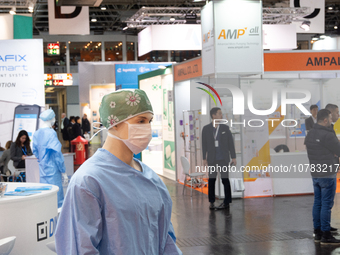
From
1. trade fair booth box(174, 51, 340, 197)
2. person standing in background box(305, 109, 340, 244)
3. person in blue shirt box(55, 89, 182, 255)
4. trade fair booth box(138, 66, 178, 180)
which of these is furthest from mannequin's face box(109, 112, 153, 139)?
trade fair booth box(138, 66, 178, 180)

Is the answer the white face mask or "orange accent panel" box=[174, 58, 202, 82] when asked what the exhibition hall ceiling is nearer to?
"orange accent panel" box=[174, 58, 202, 82]

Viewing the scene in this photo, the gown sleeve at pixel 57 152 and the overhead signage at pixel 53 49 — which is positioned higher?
the overhead signage at pixel 53 49

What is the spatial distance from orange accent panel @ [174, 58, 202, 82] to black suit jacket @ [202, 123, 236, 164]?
1.52 m

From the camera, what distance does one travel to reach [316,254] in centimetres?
460

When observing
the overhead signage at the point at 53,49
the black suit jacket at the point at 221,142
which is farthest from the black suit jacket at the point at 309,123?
the overhead signage at the point at 53,49

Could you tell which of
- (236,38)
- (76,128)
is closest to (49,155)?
(236,38)

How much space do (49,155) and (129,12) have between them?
50.4ft

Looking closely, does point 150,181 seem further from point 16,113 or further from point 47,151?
point 16,113

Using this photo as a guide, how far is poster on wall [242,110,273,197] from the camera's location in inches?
A: 303

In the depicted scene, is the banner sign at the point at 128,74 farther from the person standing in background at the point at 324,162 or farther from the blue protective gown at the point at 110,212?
the blue protective gown at the point at 110,212

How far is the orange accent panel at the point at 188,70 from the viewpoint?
809 cm

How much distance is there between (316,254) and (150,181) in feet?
11.5

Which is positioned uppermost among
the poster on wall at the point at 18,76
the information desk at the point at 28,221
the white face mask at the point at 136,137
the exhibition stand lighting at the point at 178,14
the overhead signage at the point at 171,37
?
the exhibition stand lighting at the point at 178,14

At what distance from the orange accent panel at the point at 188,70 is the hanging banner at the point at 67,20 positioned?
2282 mm
